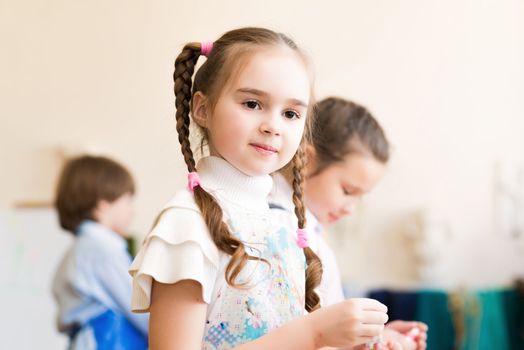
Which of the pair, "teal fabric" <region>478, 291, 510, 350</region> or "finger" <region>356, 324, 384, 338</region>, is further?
"teal fabric" <region>478, 291, 510, 350</region>

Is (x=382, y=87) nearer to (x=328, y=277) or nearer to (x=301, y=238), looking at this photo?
(x=328, y=277)

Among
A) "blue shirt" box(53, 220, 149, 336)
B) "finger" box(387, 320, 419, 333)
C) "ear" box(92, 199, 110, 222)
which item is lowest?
"blue shirt" box(53, 220, 149, 336)

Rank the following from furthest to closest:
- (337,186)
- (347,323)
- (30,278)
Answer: (30,278) < (337,186) < (347,323)

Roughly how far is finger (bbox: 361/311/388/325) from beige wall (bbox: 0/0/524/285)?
2272 mm

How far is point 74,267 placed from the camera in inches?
91.3

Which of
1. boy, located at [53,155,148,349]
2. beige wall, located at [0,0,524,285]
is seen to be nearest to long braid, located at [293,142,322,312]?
boy, located at [53,155,148,349]

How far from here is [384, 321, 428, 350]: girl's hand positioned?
1.24 metres

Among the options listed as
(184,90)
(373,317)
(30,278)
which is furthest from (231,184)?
(30,278)

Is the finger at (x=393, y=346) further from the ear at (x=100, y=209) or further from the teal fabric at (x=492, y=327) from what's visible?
the teal fabric at (x=492, y=327)

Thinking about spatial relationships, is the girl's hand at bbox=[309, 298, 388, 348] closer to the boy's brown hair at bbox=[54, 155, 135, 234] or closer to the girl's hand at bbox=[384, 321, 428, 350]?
the girl's hand at bbox=[384, 321, 428, 350]

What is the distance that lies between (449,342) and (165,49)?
1.74 metres

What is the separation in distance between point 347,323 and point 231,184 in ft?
0.84

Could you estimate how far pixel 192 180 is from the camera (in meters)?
1.00

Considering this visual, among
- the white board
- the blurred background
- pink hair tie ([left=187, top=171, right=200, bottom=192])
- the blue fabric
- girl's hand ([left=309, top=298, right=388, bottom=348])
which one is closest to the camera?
girl's hand ([left=309, top=298, right=388, bottom=348])
